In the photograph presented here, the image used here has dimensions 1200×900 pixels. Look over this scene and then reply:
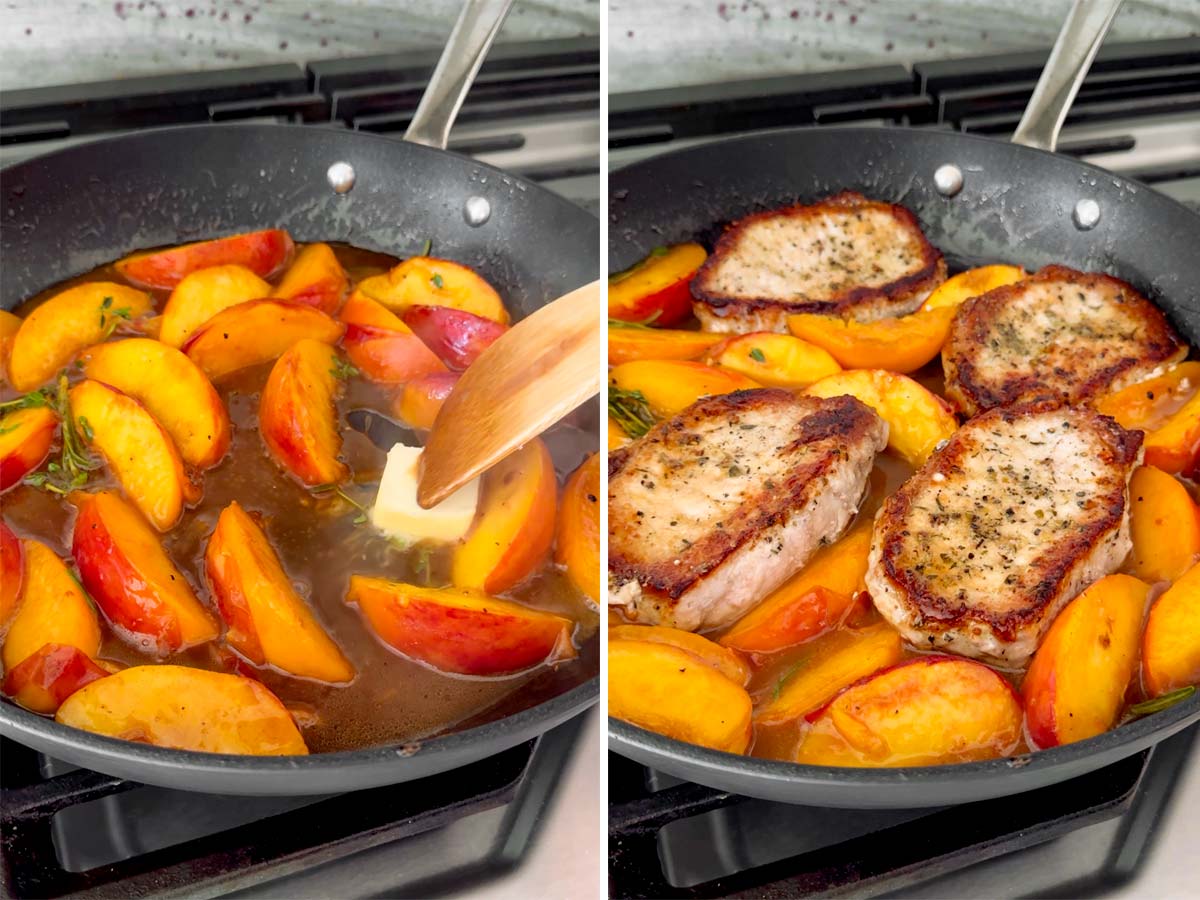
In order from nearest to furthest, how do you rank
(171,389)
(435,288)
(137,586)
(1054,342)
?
(137,586) → (171,389) → (435,288) → (1054,342)

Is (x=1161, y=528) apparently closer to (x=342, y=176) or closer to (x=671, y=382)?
(x=671, y=382)

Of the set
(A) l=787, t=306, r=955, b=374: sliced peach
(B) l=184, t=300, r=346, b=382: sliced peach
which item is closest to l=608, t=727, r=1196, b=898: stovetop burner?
(B) l=184, t=300, r=346, b=382: sliced peach

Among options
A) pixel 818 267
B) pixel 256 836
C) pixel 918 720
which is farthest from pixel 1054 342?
pixel 256 836

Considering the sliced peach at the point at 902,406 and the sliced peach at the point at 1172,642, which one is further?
the sliced peach at the point at 902,406

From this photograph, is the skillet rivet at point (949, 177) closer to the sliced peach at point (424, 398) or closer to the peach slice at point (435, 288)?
the peach slice at point (435, 288)

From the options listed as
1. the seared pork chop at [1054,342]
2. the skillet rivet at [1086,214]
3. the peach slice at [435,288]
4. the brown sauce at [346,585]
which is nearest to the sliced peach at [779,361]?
the seared pork chop at [1054,342]

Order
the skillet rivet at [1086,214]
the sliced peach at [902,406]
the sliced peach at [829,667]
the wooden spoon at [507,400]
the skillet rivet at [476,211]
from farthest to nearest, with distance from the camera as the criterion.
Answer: the skillet rivet at [1086,214]
the skillet rivet at [476,211]
the sliced peach at [902,406]
the sliced peach at [829,667]
the wooden spoon at [507,400]

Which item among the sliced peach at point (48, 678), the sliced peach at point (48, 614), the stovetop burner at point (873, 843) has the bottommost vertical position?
the stovetop burner at point (873, 843)
